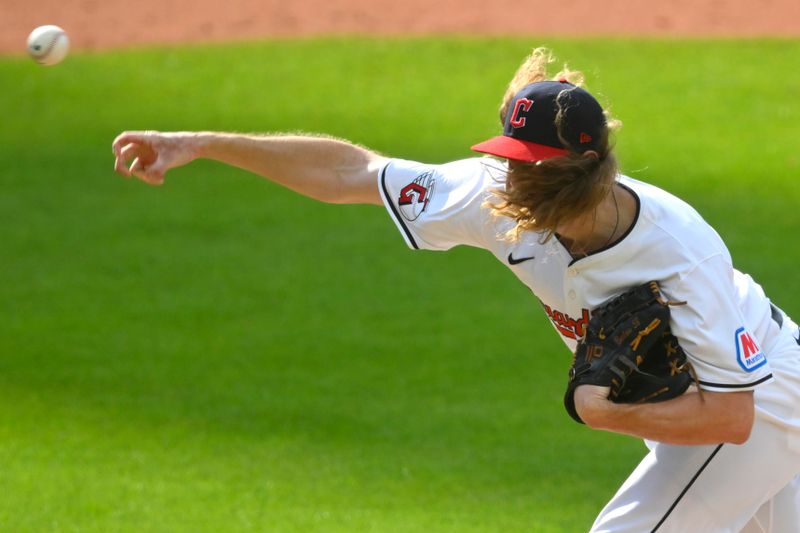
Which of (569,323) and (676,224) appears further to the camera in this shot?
(569,323)

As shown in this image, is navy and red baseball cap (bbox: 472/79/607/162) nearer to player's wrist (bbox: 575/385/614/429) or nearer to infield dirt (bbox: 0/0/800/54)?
player's wrist (bbox: 575/385/614/429)

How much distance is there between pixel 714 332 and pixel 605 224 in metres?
0.41

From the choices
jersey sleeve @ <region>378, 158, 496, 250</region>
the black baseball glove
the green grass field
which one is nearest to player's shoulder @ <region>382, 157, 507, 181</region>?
jersey sleeve @ <region>378, 158, 496, 250</region>

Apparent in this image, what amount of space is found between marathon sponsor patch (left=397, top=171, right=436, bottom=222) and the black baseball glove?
735 mm

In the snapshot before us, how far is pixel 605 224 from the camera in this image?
10.8ft

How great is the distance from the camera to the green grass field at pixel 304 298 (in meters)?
5.92

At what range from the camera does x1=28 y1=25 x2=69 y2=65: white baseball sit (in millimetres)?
6070

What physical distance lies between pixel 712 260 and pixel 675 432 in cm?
48

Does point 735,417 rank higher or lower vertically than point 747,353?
lower

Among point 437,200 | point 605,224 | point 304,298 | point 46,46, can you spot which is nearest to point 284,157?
point 437,200

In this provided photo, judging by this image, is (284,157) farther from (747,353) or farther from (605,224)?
(747,353)

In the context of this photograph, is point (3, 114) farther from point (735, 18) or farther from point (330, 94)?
point (735, 18)

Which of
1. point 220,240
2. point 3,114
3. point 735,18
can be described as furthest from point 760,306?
point 735,18

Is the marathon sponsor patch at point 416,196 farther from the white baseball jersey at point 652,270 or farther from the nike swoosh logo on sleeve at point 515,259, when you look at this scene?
the nike swoosh logo on sleeve at point 515,259
